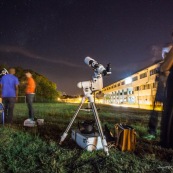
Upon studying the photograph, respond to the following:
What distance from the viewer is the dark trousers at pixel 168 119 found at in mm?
4965

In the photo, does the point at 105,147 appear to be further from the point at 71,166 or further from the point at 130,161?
the point at 71,166

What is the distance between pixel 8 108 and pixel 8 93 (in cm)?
61

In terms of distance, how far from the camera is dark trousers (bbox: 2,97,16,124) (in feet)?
31.9

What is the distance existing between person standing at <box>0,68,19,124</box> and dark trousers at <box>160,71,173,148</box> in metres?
6.58

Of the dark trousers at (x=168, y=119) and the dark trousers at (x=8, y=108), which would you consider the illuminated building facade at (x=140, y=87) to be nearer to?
the dark trousers at (x=8, y=108)

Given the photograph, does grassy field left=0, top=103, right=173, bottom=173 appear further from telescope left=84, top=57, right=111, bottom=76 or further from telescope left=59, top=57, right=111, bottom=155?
telescope left=84, top=57, right=111, bottom=76

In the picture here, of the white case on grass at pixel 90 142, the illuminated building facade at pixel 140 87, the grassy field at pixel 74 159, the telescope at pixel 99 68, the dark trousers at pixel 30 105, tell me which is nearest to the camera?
the grassy field at pixel 74 159

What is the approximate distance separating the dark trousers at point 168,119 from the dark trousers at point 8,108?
6.55m

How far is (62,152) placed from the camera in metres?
5.06

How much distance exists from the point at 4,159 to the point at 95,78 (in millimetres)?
2435

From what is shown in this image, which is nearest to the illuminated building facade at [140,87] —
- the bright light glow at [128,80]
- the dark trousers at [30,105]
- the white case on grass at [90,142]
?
the bright light glow at [128,80]

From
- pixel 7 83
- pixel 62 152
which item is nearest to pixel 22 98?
pixel 7 83

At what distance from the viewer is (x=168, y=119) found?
498cm

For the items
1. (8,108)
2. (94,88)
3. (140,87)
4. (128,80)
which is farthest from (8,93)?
(128,80)
